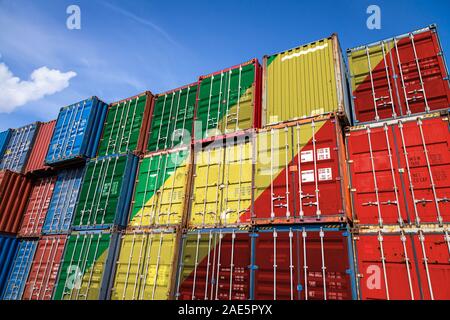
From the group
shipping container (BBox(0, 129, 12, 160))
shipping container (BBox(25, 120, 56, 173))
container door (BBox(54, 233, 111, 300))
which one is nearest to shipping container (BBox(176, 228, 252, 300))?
container door (BBox(54, 233, 111, 300))

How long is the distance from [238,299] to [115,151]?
10.2 m

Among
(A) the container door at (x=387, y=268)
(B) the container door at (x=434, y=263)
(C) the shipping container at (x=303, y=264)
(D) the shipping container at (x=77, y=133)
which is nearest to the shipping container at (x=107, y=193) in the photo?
(D) the shipping container at (x=77, y=133)

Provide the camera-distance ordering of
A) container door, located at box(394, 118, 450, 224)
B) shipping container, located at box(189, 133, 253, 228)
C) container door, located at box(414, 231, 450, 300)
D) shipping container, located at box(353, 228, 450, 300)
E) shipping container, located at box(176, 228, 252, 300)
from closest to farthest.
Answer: container door, located at box(414, 231, 450, 300) < shipping container, located at box(353, 228, 450, 300) < container door, located at box(394, 118, 450, 224) < shipping container, located at box(176, 228, 252, 300) < shipping container, located at box(189, 133, 253, 228)

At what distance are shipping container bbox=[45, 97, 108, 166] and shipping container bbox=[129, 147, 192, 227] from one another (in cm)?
410

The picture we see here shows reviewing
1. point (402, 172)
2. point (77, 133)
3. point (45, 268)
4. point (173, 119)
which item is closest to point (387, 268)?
point (402, 172)

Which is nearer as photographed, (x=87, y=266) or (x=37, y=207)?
(x=87, y=266)

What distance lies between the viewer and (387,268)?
7684mm

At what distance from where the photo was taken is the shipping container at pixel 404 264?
7.07 m

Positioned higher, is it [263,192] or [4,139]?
[4,139]

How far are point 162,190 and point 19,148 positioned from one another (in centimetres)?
1333

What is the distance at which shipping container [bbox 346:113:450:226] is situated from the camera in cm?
795

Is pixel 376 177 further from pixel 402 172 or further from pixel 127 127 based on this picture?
pixel 127 127

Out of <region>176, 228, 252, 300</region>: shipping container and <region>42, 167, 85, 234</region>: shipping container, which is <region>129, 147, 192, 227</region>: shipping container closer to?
<region>176, 228, 252, 300</region>: shipping container
